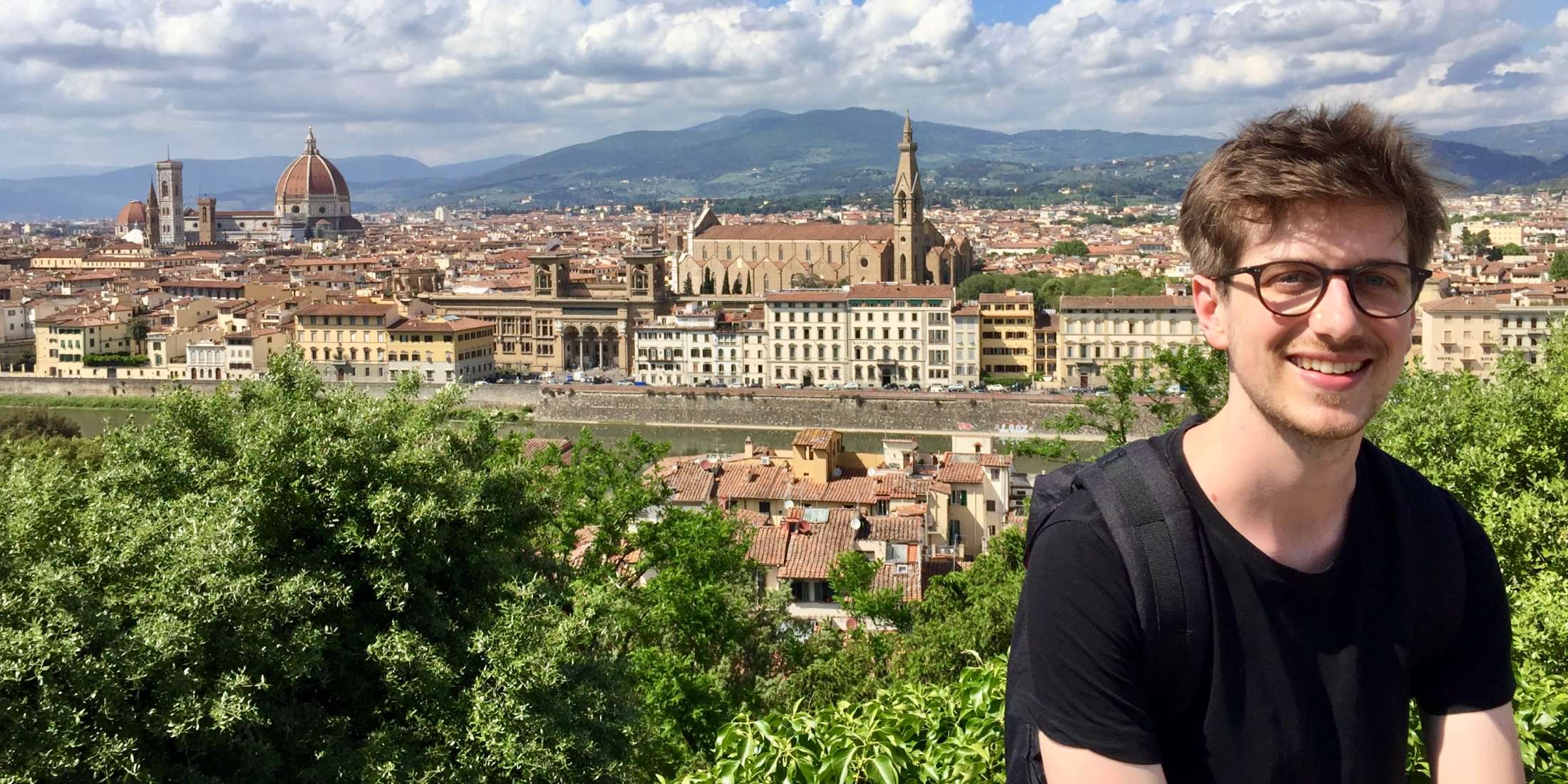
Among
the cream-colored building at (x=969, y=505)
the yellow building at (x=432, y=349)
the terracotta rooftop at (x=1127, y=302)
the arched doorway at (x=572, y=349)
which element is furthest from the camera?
the arched doorway at (x=572, y=349)

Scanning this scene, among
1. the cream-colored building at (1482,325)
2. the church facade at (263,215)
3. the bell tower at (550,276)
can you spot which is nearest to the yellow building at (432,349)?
the bell tower at (550,276)

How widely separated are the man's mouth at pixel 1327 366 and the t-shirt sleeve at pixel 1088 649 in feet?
0.70

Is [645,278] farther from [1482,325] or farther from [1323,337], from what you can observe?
[1323,337]

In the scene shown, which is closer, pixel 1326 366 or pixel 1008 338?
pixel 1326 366

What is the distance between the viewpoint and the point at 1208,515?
1.21 m

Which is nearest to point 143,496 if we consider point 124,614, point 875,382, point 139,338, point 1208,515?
point 124,614

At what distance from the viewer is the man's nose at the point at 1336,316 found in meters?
1.17

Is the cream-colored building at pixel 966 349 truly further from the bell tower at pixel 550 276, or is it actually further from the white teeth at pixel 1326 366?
the white teeth at pixel 1326 366

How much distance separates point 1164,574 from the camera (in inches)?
45.6

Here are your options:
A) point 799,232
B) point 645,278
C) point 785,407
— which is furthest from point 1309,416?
point 799,232

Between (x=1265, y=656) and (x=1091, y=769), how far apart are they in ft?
0.61

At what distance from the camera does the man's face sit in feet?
3.85

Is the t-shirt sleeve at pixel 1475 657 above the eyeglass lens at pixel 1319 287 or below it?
below

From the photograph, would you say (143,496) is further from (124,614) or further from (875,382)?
(875,382)
